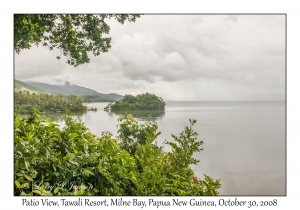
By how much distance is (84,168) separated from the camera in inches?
73.9

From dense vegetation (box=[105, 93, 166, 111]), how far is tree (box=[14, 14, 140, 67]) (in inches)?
27.3

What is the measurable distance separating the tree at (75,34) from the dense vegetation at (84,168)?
1.10 meters

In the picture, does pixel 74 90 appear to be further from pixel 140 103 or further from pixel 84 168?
pixel 84 168

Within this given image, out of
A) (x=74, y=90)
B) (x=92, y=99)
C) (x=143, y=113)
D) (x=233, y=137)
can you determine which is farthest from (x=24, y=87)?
(x=233, y=137)

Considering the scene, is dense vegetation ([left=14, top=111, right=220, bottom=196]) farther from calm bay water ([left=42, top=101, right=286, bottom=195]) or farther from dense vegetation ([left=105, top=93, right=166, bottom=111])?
dense vegetation ([left=105, top=93, right=166, bottom=111])

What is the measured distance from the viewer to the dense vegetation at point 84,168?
1783 mm

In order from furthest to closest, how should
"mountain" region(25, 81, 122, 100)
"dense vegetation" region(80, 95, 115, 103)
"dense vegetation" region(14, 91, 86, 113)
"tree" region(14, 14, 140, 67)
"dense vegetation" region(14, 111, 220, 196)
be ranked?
"dense vegetation" region(80, 95, 115, 103) → "mountain" region(25, 81, 122, 100) → "dense vegetation" region(14, 91, 86, 113) → "tree" region(14, 14, 140, 67) → "dense vegetation" region(14, 111, 220, 196)

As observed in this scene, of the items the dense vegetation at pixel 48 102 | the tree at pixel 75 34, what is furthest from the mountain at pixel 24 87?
the tree at pixel 75 34

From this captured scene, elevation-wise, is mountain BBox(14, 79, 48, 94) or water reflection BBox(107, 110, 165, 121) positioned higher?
mountain BBox(14, 79, 48, 94)

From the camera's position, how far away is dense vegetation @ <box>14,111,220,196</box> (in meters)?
1.78

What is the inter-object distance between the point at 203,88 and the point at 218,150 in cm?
78

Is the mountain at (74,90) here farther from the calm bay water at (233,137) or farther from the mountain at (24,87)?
the calm bay water at (233,137)

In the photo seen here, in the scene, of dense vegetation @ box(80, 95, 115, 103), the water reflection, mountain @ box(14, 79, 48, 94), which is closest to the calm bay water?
the water reflection
